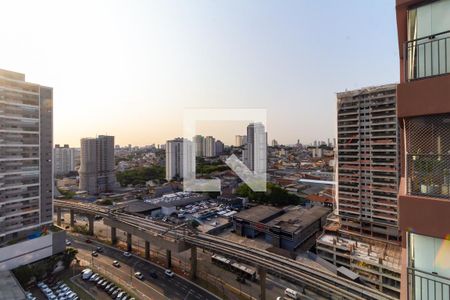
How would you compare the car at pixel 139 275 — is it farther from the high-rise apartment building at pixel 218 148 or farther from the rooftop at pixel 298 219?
the high-rise apartment building at pixel 218 148

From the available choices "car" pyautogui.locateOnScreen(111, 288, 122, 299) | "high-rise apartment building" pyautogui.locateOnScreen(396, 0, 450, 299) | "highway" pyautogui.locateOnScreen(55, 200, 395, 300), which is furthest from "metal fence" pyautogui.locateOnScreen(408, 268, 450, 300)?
"car" pyautogui.locateOnScreen(111, 288, 122, 299)

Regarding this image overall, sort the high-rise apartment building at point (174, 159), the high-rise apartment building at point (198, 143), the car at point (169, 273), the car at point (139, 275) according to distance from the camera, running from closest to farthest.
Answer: the car at point (139, 275)
the car at point (169, 273)
the high-rise apartment building at point (198, 143)
the high-rise apartment building at point (174, 159)

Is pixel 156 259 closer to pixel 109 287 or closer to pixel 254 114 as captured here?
pixel 109 287

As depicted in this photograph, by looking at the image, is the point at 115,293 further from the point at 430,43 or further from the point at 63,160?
the point at 63,160

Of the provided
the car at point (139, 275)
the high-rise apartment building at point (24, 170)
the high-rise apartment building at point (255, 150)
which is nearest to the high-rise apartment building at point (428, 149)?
the car at point (139, 275)

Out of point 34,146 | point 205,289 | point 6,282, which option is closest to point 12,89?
point 34,146

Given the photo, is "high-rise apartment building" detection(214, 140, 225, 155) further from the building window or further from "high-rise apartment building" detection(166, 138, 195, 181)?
the building window

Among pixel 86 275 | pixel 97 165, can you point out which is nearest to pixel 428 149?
pixel 86 275
